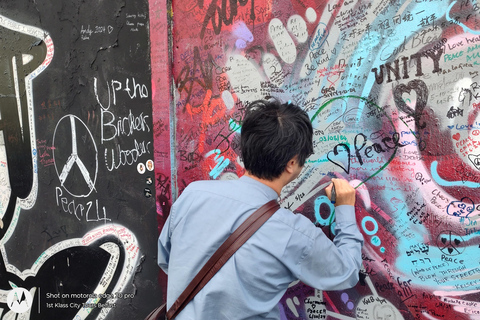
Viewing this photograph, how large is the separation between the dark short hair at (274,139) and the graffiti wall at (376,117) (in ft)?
2.65

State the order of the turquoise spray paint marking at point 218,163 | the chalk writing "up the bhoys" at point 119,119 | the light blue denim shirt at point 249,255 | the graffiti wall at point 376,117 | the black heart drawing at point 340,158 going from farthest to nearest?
the chalk writing "up the bhoys" at point 119,119, the turquoise spray paint marking at point 218,163, the black heart drawing at point 340,158, the graffiti wall at point 376,117, the light blue denim shirt at point 249,255

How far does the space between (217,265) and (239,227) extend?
20 cm

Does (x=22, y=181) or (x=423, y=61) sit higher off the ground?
(x=423, y=61)

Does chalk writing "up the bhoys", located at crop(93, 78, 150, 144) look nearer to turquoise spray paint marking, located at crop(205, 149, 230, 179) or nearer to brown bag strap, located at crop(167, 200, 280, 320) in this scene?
turquoise spray paint marking, located at crop(205, 149, 230, 179)

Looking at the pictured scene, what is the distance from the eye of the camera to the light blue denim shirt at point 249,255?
152 centimetres

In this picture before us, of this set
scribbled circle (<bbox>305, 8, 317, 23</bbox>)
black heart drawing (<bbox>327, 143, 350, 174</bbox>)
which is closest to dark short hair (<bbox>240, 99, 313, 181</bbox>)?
black heart drawing (<bbox>327, 143, 350, 174</bbox>)

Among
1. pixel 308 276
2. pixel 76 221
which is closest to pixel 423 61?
pixel 308 276

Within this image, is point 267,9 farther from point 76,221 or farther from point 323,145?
point 76,221

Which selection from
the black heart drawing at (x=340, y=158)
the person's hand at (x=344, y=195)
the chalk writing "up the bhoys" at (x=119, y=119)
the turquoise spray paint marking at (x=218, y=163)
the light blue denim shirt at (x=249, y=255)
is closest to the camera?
the light blue denim shirt at (x=249, y=255)

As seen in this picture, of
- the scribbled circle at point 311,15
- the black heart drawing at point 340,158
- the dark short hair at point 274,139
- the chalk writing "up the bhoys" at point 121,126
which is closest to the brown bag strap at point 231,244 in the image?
the dark short hair at point 274,139

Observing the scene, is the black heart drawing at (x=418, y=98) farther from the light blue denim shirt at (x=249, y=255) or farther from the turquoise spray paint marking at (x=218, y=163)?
the turquoise spray paint marking at (x=218, y=163)

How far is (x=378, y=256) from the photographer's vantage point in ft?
7.51

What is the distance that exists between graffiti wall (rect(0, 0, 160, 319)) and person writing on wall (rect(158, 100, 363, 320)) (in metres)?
1.42

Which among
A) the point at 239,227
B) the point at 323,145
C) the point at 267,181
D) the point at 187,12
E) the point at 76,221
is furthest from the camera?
the point at 76,221
